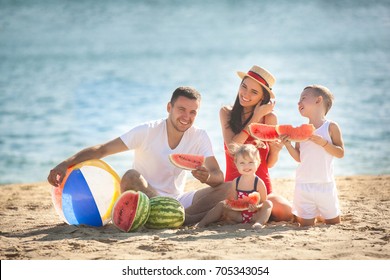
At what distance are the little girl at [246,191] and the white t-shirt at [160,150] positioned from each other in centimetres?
47

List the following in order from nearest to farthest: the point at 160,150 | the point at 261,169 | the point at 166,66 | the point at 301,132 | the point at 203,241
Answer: the point at 203,241 < the point at 301,132 < the point at 160,150 < the point at 261,169 < the point at 166,66

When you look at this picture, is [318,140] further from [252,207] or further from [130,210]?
[130,210]

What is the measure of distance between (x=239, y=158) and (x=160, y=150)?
36.9 inches

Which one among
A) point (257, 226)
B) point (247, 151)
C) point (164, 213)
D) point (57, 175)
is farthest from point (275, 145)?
point (57, 175)

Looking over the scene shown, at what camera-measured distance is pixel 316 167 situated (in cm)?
621

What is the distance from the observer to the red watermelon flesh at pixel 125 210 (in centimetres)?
595

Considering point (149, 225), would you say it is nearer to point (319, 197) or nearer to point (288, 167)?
point (319, 197)

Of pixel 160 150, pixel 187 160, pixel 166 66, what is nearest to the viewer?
pixel 187 160

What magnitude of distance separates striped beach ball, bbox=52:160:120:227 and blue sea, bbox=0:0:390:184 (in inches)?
235

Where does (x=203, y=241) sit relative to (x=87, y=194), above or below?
below

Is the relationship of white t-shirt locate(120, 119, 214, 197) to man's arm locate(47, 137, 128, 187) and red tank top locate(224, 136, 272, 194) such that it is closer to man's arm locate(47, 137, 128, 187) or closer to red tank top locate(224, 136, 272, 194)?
man's arm locate(47, 137, 128, 187)

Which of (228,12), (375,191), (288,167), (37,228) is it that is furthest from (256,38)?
(37,228)

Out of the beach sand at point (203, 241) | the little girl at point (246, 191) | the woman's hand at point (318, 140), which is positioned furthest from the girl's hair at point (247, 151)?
the beach sand at point (203, 241)
